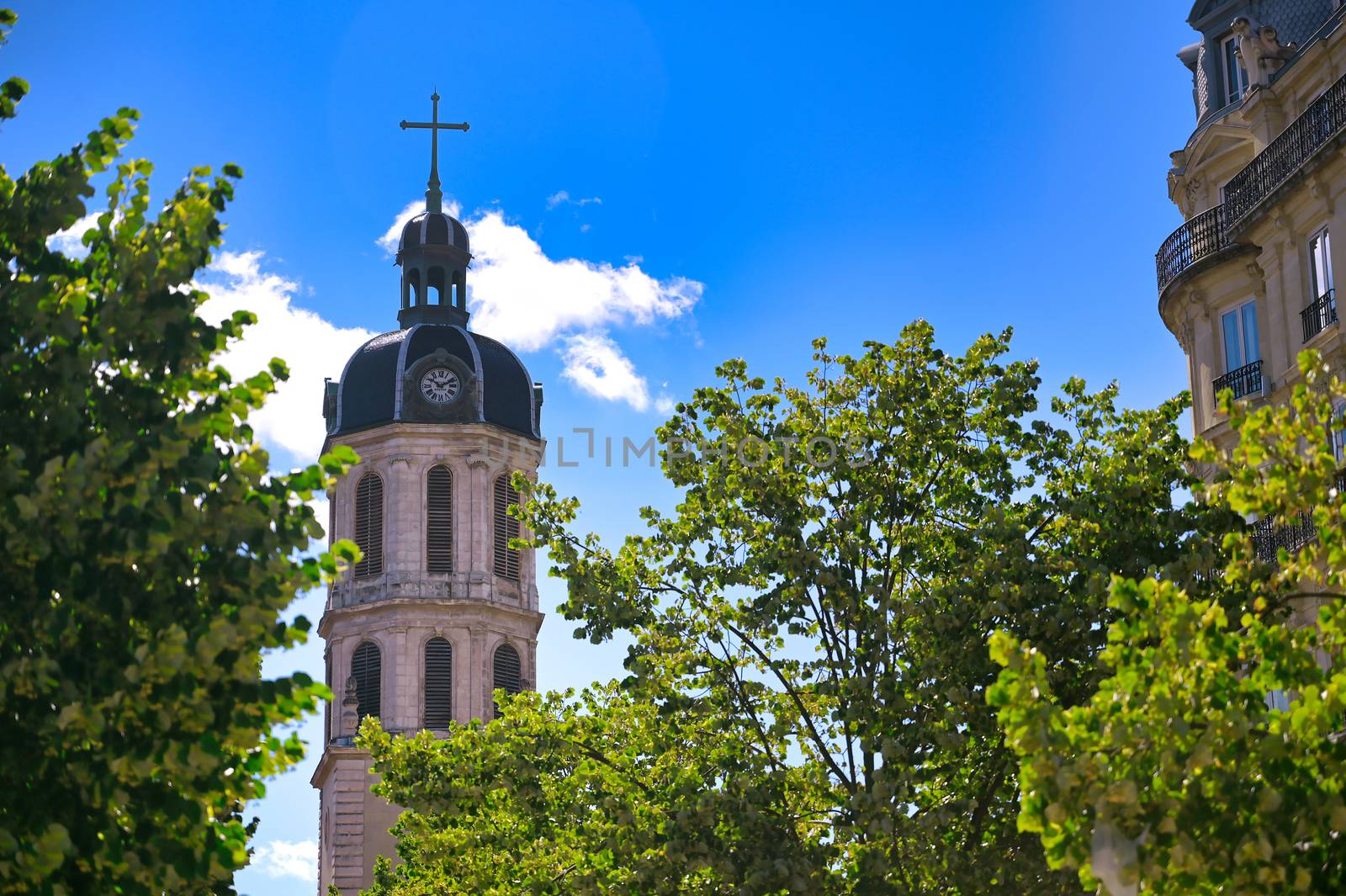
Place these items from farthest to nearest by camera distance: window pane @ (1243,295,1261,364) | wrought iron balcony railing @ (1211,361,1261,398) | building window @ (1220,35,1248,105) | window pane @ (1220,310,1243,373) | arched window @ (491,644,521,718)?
1. arched window @ (491,644,521,718)
2. building window @ (1220,35,1248,105)
3. window pane @ (1220,310,1243,373)
4. window pane @ (1243,295,1261,364)
5. wrought iron balcony railing @ (1211,361,1261,398)

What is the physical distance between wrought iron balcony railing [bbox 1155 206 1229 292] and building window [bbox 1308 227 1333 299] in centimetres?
241

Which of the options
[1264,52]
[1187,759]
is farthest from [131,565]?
[1264,52]

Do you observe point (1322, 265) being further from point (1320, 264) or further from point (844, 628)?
point (844, 628)

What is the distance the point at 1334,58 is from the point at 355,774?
54.6m

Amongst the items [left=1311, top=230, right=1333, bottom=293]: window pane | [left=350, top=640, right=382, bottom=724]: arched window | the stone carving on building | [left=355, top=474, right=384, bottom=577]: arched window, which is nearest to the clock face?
[left=355, top=474, right=384, bottom=577]: arched window

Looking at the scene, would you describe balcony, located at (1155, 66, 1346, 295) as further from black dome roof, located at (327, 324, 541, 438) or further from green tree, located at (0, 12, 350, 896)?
black dome roof, located at (327, 324, 541, 438)

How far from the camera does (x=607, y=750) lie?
91.1 ft

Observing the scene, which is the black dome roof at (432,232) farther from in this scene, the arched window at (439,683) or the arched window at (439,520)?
the arched window at (439,683)

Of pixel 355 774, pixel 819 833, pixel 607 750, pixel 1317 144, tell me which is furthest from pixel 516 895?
pixel 355 774

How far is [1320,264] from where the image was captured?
30594mm

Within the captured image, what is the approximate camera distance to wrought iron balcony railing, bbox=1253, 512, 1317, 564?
29.7m

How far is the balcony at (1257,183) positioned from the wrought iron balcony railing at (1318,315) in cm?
199

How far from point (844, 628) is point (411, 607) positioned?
5335 centimetres

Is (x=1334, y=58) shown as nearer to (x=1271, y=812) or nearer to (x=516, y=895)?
(x=516, y=895)
